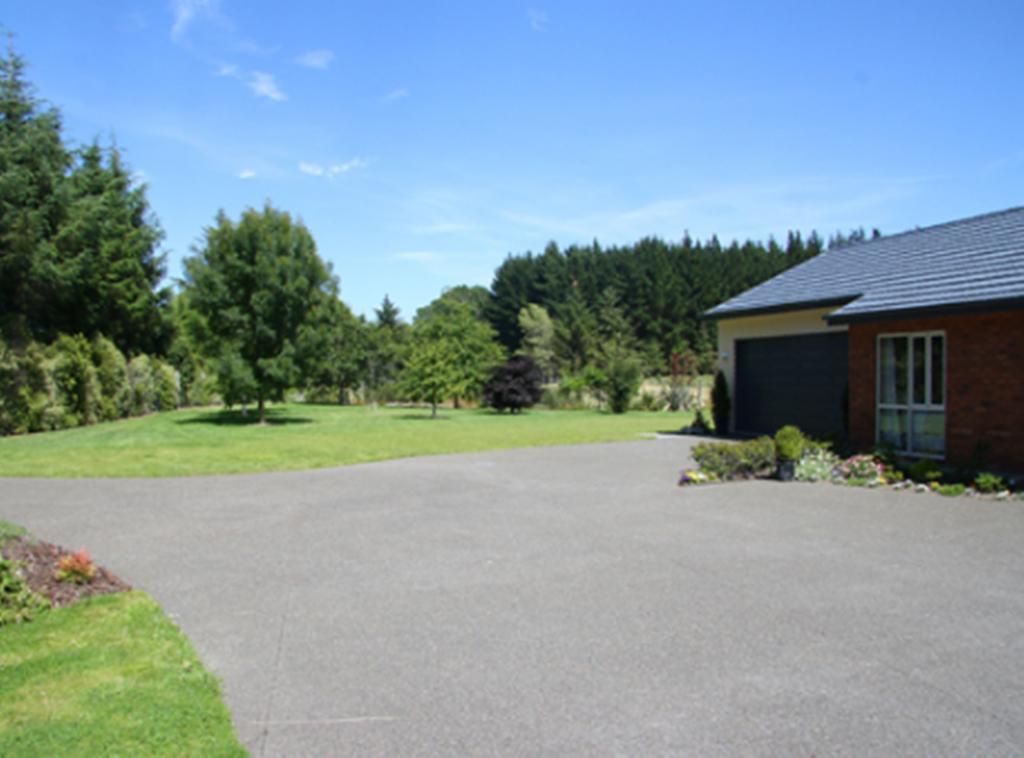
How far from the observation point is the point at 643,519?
8.57 m

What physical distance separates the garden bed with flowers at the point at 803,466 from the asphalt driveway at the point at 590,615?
1165 mm

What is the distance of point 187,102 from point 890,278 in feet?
47.3

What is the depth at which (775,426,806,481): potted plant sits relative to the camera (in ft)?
37.5

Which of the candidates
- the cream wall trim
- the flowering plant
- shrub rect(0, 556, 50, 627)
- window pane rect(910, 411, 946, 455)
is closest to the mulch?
shrub rect(0, 556, 50, 627)

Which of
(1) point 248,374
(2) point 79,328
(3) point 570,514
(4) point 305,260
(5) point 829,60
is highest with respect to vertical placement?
(5) point 829,60

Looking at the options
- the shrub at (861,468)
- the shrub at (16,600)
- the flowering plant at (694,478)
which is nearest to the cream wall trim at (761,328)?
the shrub at (861,468)

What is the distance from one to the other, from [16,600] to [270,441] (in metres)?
13.9

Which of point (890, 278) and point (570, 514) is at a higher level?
point (890, 278)

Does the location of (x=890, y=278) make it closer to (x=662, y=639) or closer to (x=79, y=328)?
(x=662, y=639)

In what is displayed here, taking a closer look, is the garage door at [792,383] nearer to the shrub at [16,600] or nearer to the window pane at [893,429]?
the window pane at [893,429]

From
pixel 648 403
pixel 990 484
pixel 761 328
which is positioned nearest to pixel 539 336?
pixel 648 403

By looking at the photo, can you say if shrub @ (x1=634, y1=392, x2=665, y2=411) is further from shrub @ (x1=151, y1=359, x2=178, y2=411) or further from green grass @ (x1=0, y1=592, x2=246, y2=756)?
green grass @ (x1=0, y1=592, x2=246, y2=756)

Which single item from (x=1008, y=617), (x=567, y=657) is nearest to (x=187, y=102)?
(x=567, y=657)

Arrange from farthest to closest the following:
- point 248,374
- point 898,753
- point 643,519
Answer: point 248,374 → point 643,519 → point 898,753
